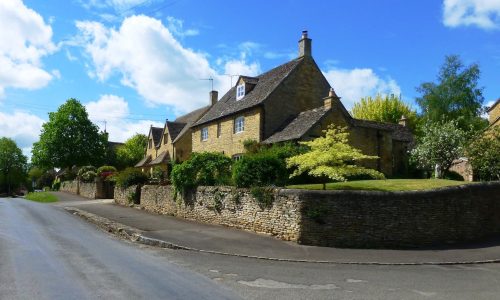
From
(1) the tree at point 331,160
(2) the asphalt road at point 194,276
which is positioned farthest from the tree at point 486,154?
(2) the asphalt road at point 194,276

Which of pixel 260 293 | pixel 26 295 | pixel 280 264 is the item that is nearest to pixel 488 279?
pixel 280 264

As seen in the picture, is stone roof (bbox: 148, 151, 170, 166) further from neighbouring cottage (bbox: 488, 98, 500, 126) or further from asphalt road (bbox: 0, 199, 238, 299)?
neighbouring cottage (bbox: 488, 98, 500, 126)

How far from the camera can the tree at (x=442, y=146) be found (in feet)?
93.5

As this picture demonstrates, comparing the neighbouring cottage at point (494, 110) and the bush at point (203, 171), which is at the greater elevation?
the neighbouring cottage at point (494, 110)

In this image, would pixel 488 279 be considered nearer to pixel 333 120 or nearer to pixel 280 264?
pixel 280 264

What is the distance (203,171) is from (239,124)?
1197cm

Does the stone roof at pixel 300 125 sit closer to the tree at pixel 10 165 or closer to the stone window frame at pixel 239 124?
the stone window frame at pixel 239 124

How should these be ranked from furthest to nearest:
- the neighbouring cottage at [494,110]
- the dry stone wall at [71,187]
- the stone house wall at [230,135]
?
the dry stone wall at [71,187], the neighbouring cottage at [494,110], the stone house wall at [230,135]

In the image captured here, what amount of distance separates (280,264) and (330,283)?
8.75 ft

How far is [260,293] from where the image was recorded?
9.05 metres

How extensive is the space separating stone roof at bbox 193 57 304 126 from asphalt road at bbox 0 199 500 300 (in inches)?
760

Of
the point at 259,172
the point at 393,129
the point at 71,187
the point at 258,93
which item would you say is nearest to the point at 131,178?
the point at 258,93

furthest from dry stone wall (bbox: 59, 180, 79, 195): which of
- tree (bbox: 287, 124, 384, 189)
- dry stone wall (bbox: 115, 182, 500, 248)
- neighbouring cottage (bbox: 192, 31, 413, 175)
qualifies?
tree (bbox: 287, 124, 384, 189)

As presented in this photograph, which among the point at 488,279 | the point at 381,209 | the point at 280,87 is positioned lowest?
the point at 488,279
